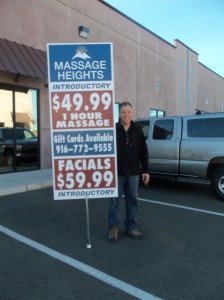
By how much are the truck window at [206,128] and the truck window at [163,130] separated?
49 cm

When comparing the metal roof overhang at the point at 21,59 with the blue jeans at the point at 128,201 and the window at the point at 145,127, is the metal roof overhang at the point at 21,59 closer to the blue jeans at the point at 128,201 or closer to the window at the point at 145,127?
the window at the point at 145,127

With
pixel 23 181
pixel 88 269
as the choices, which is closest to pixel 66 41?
pixel 23 181

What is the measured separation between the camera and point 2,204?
7.17m

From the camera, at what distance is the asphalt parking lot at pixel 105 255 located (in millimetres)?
3594

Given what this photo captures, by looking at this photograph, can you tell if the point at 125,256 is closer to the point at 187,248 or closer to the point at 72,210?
the point at 187,248

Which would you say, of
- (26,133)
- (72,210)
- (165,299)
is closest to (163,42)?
(26,133)

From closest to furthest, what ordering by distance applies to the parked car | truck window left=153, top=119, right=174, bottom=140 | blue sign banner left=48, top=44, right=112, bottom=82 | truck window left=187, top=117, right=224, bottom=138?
blue sign banner left=48, top=44, right=112, bottom=82
truck window left=187, top=117, right=224, bottom=138
truck window left=153, top=119, right=174, bottom=140
the parked car

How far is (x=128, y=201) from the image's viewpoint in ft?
17.0

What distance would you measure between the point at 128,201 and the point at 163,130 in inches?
168

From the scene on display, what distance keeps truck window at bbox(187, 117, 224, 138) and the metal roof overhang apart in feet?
15.3

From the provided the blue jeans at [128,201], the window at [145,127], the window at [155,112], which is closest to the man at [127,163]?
the blue jeans at [128,201]

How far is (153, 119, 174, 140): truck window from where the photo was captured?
8.93 metres

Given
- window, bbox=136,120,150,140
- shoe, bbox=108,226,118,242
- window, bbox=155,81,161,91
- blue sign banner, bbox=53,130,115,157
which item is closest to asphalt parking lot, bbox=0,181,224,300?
shoe, bbox=108,226,118,242

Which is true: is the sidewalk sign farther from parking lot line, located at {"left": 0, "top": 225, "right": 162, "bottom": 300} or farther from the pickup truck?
the pickup truck
